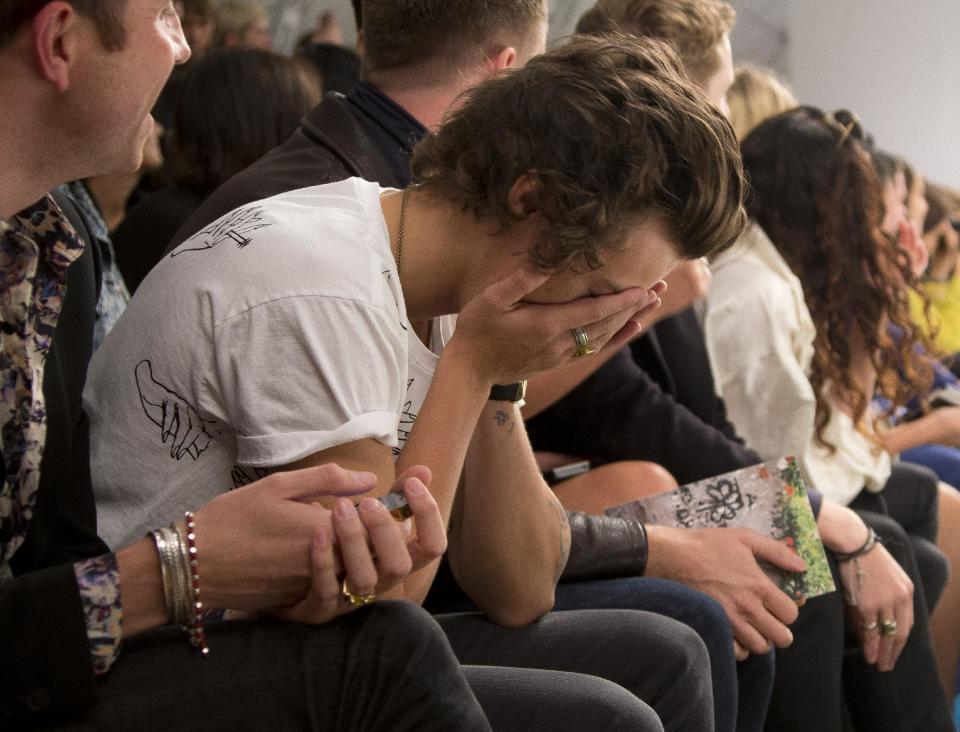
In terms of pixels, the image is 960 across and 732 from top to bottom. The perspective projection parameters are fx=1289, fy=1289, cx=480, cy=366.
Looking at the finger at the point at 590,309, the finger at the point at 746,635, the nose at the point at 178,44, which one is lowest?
the finger at the point at 746,635

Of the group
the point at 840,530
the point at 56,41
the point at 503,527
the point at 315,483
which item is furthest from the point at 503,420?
the point at 840,530

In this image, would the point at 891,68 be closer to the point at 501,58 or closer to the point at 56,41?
the point at 501,58

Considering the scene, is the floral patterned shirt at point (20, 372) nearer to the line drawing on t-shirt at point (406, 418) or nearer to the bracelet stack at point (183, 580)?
the bracelet stack at point (183, 580)

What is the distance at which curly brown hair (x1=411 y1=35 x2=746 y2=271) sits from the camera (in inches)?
53.6

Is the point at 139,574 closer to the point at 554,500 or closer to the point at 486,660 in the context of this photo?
the point at 486,660

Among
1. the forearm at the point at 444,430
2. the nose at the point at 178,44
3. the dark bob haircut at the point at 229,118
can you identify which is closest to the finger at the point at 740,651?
the forearm at the point at 444,430

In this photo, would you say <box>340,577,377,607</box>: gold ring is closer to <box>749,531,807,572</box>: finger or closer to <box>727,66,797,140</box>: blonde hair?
<box>749,531,807,572</box>: finger

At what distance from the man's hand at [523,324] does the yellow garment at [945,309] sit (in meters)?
2.43

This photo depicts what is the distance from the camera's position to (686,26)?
2434mm

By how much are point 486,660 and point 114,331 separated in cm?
59

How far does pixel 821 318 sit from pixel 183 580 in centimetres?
180

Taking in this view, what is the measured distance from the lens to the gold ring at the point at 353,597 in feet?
3.74

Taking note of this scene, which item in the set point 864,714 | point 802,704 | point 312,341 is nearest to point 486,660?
point 312,341

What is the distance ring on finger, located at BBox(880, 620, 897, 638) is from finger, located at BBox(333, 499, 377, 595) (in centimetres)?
129
